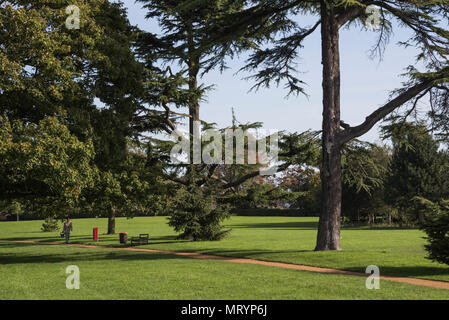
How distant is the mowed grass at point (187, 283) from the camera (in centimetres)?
1080

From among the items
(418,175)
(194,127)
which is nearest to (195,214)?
(194,127)

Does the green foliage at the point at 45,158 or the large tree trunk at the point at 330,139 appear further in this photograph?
the large tree trunk at the point at 330,139

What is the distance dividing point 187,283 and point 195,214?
1696 cm

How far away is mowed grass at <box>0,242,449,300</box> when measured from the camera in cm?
1080

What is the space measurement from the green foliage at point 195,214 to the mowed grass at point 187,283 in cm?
1117

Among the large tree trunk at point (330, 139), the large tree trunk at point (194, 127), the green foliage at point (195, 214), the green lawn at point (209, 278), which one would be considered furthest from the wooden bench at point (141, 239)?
the large tree trunk at point (330, 139)

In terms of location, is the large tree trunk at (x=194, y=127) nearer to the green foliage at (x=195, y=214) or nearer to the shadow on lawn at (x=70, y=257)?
the green foliage at (x=195, y=214)

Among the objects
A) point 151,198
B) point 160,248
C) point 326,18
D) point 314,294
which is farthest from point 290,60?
point 314,294

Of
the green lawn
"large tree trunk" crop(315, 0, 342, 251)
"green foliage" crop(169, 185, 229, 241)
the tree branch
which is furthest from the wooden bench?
the tree branch

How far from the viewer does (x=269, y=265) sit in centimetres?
1695

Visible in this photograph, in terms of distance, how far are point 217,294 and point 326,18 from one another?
49.3 feet
